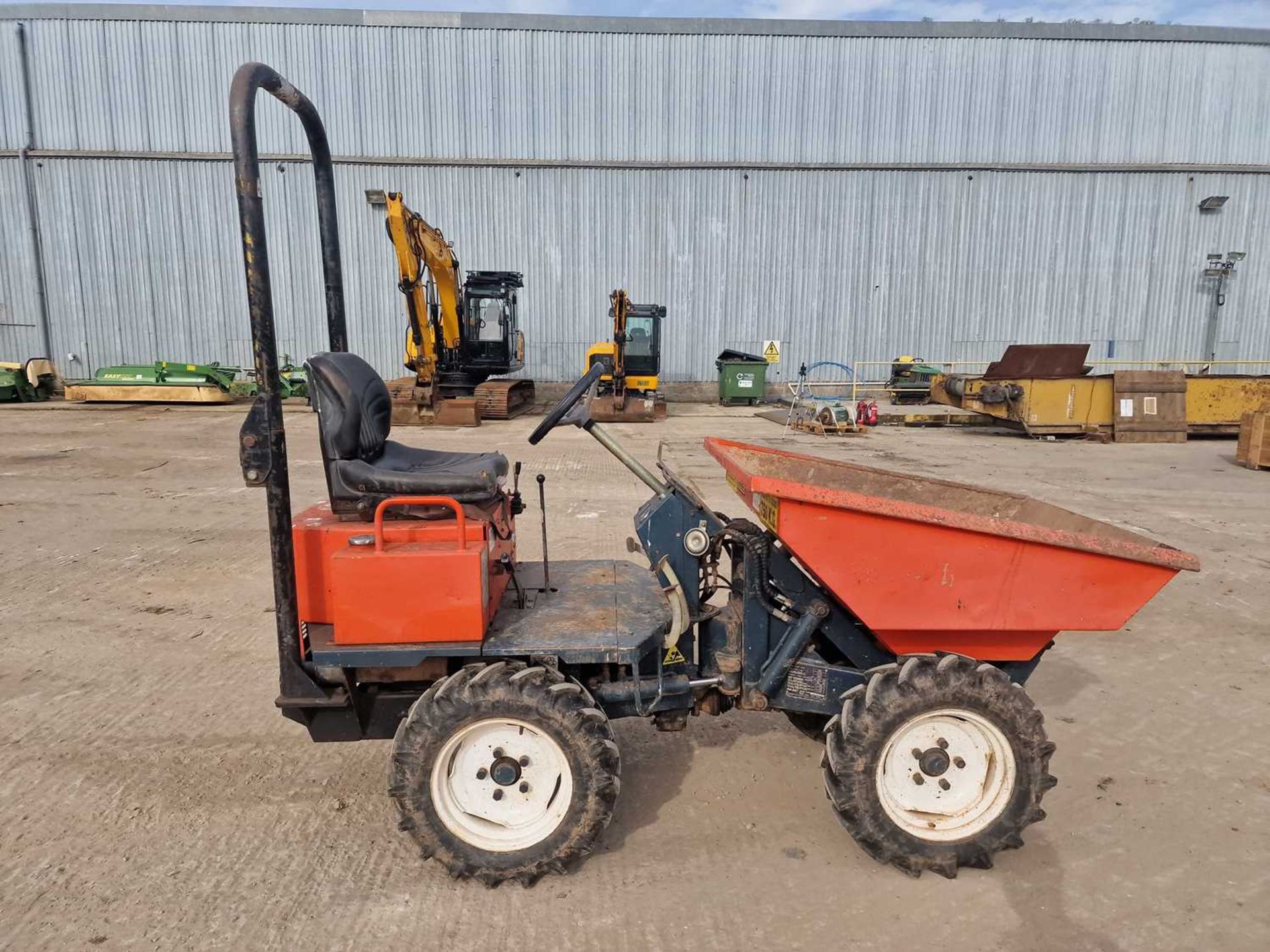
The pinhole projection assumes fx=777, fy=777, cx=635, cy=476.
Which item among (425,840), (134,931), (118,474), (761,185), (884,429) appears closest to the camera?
(134,931)

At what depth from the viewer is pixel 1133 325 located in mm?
21594

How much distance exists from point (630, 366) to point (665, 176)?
21.1ft

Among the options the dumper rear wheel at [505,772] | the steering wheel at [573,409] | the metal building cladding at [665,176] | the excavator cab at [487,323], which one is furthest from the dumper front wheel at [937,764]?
the metal building cladding at [665,176]

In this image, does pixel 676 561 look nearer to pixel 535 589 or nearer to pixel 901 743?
pixel 535 589

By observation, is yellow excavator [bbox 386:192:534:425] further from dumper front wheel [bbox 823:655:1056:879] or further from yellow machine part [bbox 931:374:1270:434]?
dumper front wheel [bbox 823:655:1056:879]

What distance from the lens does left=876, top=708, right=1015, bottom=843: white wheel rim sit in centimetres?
250

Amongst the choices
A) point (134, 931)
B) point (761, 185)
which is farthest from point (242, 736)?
point (761, 185)

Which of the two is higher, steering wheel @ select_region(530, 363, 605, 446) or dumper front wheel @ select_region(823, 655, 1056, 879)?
steering wheel @ select_region(530, 363, 605, 446)

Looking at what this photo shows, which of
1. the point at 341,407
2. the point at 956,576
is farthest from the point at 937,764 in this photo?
the point at 341,407

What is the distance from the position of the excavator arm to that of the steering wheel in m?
12.0

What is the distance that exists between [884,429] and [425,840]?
555 inches

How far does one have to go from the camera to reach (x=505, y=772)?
7.97 feet

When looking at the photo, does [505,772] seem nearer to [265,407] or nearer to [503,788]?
[503,788]

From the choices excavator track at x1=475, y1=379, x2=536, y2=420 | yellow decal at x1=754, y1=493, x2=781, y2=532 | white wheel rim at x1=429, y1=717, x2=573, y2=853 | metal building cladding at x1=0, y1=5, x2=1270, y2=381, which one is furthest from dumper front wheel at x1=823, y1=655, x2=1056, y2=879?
metal building cladding at x1=0, y1=5, x2=1270, y2=381
